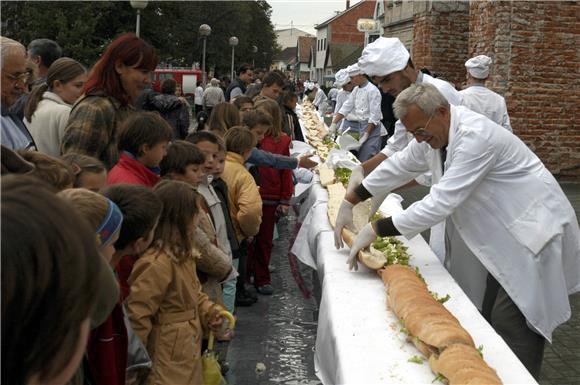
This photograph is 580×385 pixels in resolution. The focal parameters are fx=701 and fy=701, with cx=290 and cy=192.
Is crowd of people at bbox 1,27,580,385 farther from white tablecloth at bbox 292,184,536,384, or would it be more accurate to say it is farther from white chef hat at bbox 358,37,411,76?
white tablecloth at bbox 292,184,536,384

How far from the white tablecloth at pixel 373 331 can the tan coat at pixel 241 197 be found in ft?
2.69

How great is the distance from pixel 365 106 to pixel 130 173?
8240 millimetres

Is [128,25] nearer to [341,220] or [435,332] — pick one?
[341,220]

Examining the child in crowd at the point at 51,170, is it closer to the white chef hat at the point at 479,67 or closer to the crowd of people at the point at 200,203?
the crowd of people at the point at 200,203

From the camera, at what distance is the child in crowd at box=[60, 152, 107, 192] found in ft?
9.39

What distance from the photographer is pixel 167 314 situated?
3188 mm

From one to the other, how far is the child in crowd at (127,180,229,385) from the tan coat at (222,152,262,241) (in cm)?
174

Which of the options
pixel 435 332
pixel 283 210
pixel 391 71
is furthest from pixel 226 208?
pixel 435 332

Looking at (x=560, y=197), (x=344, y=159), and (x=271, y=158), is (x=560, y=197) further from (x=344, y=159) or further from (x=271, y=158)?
(x=344, y=159)

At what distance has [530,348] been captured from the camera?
3482 millimetres

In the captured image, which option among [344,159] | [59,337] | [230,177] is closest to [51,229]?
[59,337]

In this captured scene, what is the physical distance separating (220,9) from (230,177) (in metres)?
44.5

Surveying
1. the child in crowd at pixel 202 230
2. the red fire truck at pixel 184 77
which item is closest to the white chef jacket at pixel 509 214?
the child in crowd at pixel 202 230

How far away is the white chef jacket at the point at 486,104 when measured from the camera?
25.2 ft
